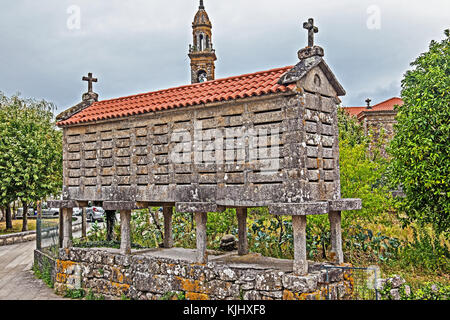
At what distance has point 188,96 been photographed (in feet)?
30.6

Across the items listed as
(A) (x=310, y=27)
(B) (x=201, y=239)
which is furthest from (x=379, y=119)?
(B) (x=201, y=239)

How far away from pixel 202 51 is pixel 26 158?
1095cm

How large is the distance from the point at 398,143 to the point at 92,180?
8.21m

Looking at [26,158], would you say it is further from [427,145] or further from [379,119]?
[379,119]

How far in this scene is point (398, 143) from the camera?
456 inches

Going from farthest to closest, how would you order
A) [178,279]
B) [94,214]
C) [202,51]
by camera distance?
[94,214] → [202,51] → [178,279]

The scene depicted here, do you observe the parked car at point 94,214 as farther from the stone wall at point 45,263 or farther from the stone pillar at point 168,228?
the stone pillar at point 168,228

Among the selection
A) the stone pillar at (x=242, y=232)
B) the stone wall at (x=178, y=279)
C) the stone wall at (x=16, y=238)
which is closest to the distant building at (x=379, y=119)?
the stone pillar at (x=242, y=232)

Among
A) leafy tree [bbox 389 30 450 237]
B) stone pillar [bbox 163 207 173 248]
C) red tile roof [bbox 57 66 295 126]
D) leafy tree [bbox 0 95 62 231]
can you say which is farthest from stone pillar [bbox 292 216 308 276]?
leafy tree [bbox 0 95 62 231]

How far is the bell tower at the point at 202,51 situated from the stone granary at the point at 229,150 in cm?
1371

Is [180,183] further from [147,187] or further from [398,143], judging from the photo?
[398,143]

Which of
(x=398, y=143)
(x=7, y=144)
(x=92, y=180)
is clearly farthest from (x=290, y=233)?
(x=7, y=144)

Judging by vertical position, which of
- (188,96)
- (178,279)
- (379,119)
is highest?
(379,119)

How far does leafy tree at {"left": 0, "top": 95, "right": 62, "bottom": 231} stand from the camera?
774 inches
